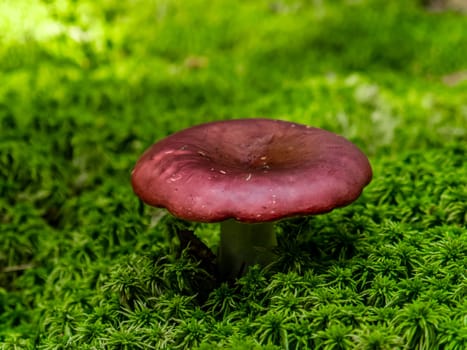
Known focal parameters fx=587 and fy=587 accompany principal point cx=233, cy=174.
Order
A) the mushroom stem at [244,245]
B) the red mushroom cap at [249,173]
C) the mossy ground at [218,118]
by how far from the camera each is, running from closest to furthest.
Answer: the red mushroom cap at [249,173]
the mossy ground at [218,118]
the mushroom stem at [244,245]

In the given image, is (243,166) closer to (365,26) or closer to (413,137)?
(413,137)

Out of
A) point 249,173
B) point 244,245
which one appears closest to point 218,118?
point 244,245

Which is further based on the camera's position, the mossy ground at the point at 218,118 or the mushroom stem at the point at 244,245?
the mushroom stem at the point at 244,245

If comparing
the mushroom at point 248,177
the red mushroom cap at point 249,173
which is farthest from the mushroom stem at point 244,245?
the red mushroom cap at point 249,173

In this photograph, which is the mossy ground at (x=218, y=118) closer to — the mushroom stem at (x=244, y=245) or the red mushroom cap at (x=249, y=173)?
the mushroom stem at (x=244, y=245)

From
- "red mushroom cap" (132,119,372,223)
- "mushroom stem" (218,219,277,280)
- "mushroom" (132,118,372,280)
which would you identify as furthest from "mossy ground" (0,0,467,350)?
"red mushroom cap" (132,119,372,223)

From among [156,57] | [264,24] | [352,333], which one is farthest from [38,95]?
[352,333]

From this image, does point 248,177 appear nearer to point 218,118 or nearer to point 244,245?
point 244,245
